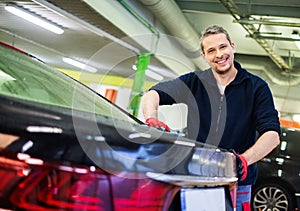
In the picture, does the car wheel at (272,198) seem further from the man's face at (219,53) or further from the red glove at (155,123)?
the red glove at (155,123)

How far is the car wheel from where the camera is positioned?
258 inches

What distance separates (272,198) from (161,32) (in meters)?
5.61

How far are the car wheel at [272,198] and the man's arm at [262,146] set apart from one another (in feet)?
15.3

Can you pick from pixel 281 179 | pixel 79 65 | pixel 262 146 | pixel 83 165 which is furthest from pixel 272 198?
pixel 79 65

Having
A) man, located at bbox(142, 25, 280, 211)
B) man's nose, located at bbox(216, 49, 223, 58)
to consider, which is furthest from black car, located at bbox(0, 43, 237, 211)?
man's nose, located at bbox(216, 49, 223, 58)

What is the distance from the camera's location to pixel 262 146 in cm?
202

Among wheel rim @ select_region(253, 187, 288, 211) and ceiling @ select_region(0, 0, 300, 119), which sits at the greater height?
ceiling @ select_region(0, 0, 300, 119)

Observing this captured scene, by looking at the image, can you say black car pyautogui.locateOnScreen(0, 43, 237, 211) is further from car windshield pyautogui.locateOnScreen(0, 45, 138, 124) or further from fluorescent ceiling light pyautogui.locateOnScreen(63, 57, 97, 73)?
fluorescent ceiling light pyautogui.locateOnScreen(63, 57, 97, 73)

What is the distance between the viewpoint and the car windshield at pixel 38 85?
1.27 meters

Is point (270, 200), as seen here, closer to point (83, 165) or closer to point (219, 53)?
point (219, 53)

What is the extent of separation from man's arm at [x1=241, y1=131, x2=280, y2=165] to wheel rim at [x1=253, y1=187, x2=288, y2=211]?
466cm

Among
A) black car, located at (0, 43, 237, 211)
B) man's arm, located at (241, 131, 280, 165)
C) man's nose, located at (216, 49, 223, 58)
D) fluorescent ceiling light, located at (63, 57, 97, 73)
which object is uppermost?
fluorescent ceiling light, located at (63, 57, 97, 73)

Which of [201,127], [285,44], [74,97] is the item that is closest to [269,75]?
[285,44]

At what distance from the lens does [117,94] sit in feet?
55.1
